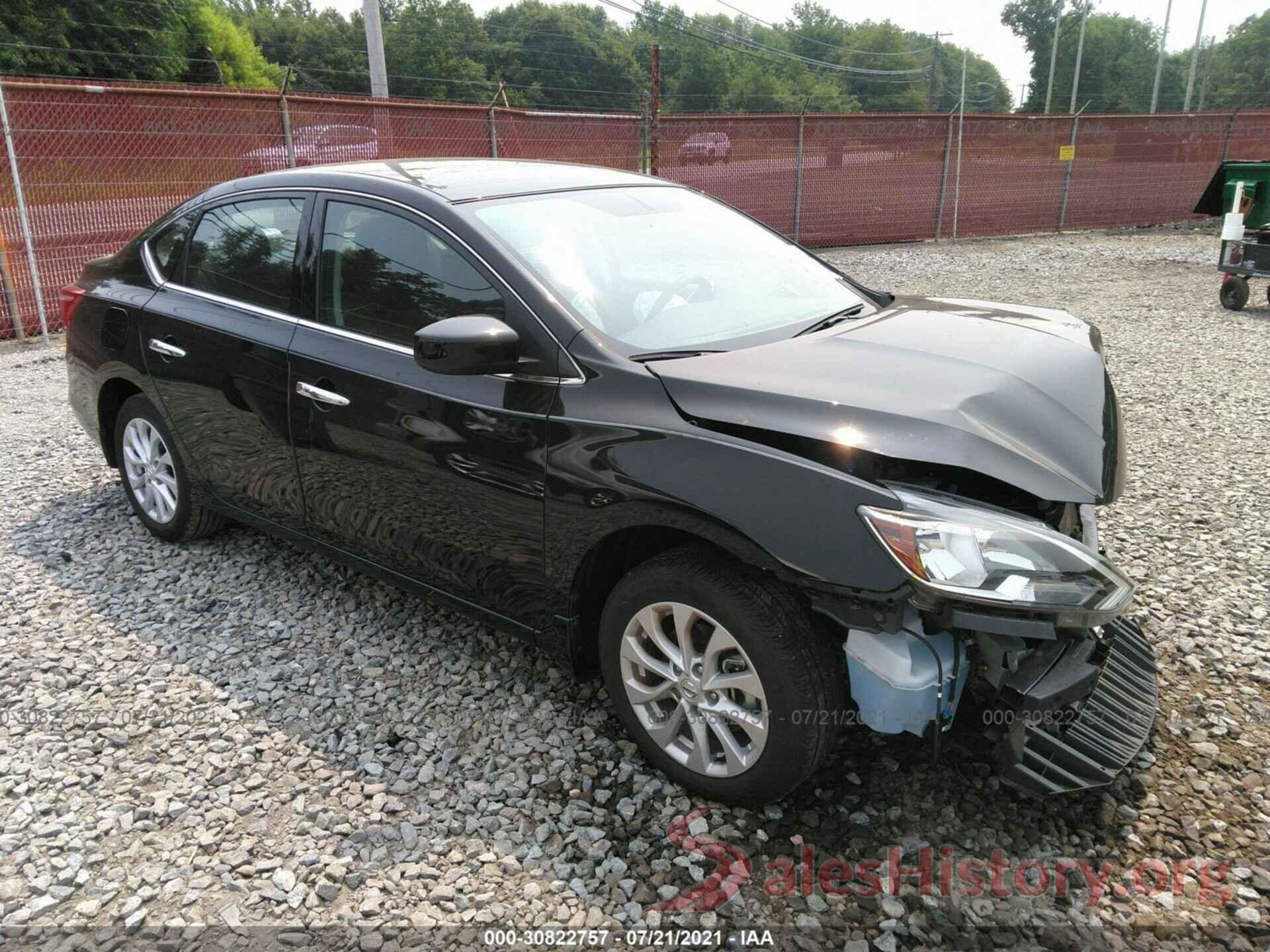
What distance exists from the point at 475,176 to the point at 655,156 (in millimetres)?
12581

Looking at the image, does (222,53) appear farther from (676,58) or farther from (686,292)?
(686,292)

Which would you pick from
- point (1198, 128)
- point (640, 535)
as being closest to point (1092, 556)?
point (640, 535)

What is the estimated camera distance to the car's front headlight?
87.3 inches

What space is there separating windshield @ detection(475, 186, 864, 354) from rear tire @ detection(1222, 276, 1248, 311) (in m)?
8.57

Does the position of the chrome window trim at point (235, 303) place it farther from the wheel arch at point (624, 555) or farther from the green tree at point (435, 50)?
the green tree at point (435, 50)

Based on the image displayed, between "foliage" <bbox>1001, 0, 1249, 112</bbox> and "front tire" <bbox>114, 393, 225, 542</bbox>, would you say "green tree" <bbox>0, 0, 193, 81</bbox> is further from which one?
"foliage" <bbox>1001, 0, 1249, 112</bbox>

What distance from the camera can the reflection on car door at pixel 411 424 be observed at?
2.91 metres

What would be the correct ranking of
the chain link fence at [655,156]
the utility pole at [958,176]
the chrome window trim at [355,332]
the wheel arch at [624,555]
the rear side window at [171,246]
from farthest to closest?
the utility pole at [958,176]
the chain link fence at [655,156]
the rear side window at [171,246]
the chrome window trim at [355,332]
the wheel arch at [624,555]

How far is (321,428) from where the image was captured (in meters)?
3.44

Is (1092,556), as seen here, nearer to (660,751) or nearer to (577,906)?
(660,751)

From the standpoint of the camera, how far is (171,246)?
429cm

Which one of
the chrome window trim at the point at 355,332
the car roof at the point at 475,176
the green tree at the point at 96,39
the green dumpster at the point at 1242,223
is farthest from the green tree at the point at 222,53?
the car roof at the point at 475,176

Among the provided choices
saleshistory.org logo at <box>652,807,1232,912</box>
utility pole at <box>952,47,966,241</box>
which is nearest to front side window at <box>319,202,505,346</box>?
saleshistory.org logo at <box>652,807,1232,912</box>

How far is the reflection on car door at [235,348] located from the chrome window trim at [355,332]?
0.01 m
